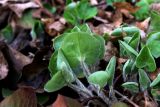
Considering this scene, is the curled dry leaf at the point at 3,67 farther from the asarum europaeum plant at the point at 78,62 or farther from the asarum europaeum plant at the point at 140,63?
the asarum europaeum plant at the point at 140,63

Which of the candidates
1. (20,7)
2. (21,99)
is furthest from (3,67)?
(20,7)

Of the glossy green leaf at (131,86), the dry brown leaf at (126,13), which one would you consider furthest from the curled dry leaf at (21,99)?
the dry brown leaf at (126,13)

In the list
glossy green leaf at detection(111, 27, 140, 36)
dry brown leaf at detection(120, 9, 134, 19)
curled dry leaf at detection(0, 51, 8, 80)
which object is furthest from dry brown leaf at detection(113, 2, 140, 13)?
curled dry leaf at detection(0, 51, 8, 80)

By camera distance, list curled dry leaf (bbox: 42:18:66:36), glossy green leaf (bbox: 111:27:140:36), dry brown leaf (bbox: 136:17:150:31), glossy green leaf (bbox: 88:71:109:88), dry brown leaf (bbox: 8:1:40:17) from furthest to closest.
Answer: dry brown leaf (bbox: 8:1:40:17) < curled dry leaf (bbox: 42:18:66:36) < dry brown leaf (bbox: 136:17:150:31) < glossy green leaf (bbox: 111:27:140:36) < glossy green leaf (bbox: 88:71:109:88)

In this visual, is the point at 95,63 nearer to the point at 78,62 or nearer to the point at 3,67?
the point at 78,62

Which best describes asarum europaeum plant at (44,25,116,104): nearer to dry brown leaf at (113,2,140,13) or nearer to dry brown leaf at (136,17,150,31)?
dry brown leaf at (136,17,150,31)

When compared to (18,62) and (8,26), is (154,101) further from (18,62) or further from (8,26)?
(8,26)
